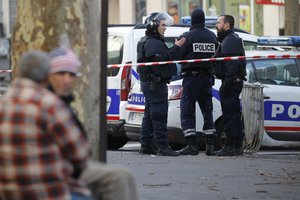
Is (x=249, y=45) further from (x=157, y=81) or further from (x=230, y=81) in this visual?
(x=157, y=81)

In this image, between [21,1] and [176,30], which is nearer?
[21,1]

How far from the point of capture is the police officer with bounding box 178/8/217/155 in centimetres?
1312

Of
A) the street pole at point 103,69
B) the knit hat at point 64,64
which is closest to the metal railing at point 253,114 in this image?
the street pole at point 103,69

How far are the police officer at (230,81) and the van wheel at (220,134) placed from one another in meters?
0.52

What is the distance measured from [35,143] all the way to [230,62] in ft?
26.1

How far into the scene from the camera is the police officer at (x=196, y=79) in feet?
43.0

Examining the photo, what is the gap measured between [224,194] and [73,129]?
15.4 feet

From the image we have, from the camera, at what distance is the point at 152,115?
43.4 feet

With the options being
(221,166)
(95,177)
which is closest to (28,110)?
(95,177)

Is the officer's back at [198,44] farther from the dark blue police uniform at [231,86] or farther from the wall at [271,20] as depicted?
the wall at [271,20]

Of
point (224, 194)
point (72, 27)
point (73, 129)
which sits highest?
point (72, 27)

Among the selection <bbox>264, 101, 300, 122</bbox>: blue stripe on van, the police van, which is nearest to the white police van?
the police van

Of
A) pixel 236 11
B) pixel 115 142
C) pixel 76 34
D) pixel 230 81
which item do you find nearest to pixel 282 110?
pixel 230 81

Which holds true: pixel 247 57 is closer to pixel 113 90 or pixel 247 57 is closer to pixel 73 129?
pixel 113 90
